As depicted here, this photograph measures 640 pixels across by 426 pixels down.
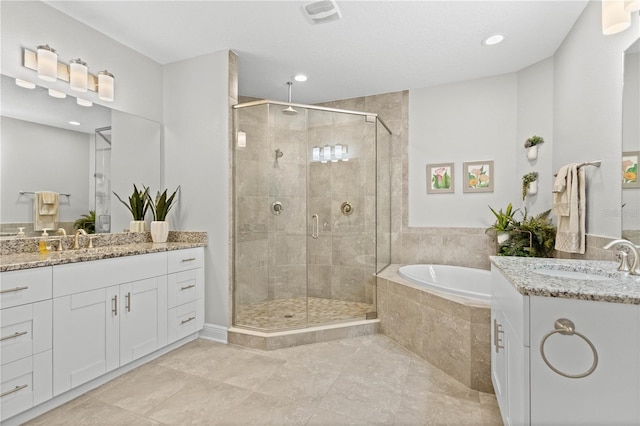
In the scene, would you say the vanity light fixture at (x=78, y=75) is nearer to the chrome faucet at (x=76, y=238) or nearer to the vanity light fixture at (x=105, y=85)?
the vanity light fixture at (x=105, y=85)

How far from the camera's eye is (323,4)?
206cm

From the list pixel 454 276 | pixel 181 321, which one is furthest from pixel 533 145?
pixel 181 321

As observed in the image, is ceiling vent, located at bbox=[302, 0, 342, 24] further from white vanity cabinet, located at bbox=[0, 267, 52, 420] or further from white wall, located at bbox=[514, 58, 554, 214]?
white vanity cabinet, located at bbox=[0, 267, 52, 420]

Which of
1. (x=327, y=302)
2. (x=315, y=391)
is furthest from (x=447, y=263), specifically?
(x=315, y=391)

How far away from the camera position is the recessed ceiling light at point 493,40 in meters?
2.47

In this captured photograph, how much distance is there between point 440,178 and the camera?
137 inches

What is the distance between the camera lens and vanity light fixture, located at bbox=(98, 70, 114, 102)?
7.93ft

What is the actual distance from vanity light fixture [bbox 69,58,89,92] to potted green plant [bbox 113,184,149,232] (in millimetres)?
849

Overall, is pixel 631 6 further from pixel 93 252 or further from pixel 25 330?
pixel 25 330

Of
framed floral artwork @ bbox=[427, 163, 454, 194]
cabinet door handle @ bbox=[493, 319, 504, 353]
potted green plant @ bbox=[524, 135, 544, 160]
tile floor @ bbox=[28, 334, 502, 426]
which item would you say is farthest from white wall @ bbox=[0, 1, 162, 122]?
potted green plant @ bbox=[524, 135, 544, 160]

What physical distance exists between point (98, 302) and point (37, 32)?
6.24 ft

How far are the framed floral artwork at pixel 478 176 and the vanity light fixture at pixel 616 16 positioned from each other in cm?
175

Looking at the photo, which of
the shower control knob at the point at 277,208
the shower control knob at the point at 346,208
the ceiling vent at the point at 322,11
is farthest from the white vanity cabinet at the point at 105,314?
the ceiling vent at the point at 322,11

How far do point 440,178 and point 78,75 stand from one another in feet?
11.6
